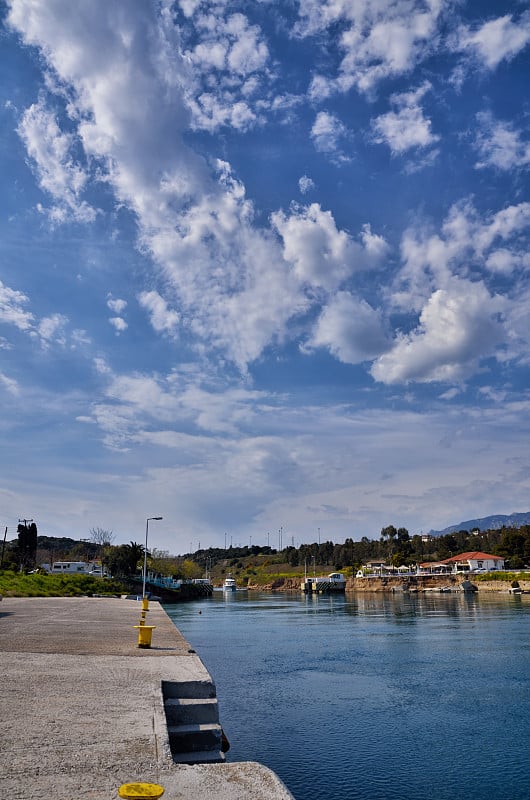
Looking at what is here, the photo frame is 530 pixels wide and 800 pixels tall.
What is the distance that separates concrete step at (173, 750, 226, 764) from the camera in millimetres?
9805

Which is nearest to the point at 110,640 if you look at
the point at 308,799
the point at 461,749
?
the point at 308,799

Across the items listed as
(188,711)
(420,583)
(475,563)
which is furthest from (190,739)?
(420,583)

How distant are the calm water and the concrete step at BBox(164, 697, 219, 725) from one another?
438 centimetres

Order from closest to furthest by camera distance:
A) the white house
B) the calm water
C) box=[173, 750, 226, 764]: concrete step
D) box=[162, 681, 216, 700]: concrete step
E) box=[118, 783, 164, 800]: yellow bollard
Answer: box=[118, 783, 164, 800]: yellow bollard < box=[173, 750, 226, 764]: concrete step < box=[162, 681, 216, 700]: concrete step < the calm water < the white house

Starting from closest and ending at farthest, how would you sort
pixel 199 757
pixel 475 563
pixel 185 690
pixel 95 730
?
pixel 95 730 < pixel 199 757 < pixel 185 690 < pixel 475 563

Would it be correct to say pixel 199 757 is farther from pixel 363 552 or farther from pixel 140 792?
pixel 363 552

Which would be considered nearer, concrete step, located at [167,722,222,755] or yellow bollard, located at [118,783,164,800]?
yellow bollard, located at [118,783,164,800]

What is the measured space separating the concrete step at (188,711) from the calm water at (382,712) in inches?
172

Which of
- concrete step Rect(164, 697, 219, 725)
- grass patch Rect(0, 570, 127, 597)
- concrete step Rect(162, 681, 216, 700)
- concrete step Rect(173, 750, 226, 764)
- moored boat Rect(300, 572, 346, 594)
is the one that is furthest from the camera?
moored boat Rect(300, 572, 346, 594)

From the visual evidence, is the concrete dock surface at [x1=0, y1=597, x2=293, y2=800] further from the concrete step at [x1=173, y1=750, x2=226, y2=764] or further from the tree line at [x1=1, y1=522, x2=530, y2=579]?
the tree line at [x1=1, y1=522, x2=530, y2=579]

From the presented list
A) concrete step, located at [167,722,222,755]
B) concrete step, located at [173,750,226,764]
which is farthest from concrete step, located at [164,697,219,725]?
concrete step, located at [173,750,226,764]

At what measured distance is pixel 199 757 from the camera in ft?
32.6

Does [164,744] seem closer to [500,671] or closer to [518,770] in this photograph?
[518,770]

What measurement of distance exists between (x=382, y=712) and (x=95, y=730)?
15.9 m
